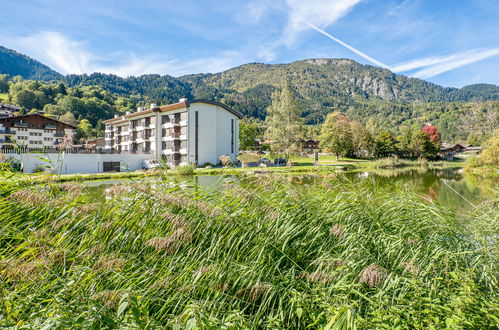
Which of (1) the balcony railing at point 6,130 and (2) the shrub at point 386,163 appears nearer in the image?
(2) the shrub at point 386,163

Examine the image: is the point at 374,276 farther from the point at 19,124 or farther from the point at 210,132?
the point at 19,124

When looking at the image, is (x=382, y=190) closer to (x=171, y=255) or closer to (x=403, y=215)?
(x=403, y=215)

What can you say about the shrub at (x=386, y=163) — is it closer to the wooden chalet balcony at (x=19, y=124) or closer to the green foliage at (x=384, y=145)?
the green foliage at (x=384, y=145)

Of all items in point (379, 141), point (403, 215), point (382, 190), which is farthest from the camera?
point (379, 141)

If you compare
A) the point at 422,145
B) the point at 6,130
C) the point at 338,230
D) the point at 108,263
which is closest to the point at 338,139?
the point at 422,145

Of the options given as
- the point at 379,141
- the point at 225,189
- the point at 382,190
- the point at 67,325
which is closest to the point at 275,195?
the point at 225,189

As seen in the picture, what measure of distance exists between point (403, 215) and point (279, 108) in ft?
129

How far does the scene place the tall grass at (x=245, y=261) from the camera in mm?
2258

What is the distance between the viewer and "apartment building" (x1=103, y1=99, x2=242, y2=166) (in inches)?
1676

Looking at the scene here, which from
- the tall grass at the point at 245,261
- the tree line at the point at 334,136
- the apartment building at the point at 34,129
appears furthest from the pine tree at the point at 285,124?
the tall grass at the point at 245,261

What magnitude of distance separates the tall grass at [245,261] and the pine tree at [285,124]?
37.0 metres

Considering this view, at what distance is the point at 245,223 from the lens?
3.68m

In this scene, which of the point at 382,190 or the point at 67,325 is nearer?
the point at 67,325

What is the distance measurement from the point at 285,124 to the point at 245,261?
3981cm
